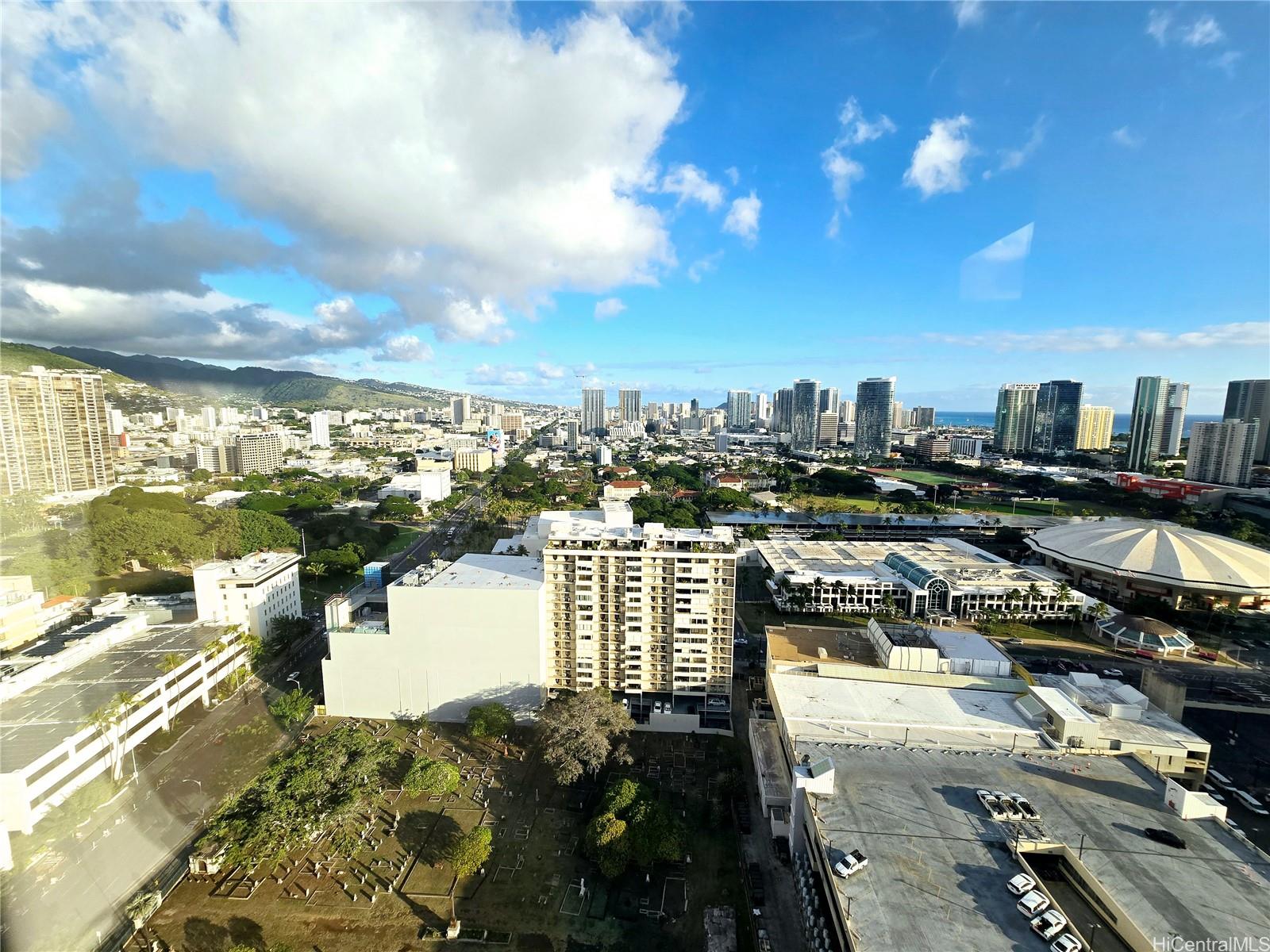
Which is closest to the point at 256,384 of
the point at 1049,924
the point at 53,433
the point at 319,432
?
the point at 319,432

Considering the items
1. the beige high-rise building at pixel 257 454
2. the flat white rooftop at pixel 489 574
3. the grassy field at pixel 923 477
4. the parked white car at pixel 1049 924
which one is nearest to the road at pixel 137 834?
the flat white rooftop at pixel 489 574

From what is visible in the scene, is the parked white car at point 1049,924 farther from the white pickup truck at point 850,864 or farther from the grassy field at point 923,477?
the grassy field at point 923,477

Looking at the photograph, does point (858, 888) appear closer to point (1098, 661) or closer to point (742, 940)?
point (742, 940)

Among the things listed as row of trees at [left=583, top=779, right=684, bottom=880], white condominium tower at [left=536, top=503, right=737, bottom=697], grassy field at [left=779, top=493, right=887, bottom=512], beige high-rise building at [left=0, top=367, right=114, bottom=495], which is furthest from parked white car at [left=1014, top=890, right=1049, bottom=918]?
grassy field at [left=779, top=493, right=887, bottom=512]

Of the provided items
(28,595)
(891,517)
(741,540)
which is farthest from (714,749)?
(891,517)

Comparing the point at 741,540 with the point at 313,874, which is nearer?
the point at 313,874

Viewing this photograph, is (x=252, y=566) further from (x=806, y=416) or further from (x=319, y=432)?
(x=806, y=416)
